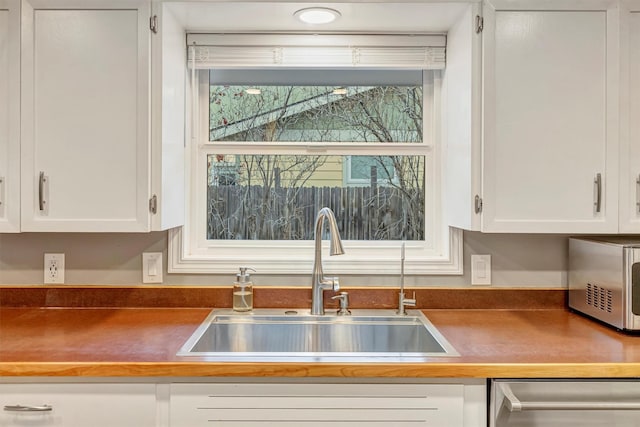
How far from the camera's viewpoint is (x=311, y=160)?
1990mm

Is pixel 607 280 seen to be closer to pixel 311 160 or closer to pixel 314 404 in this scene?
pixel 314 404

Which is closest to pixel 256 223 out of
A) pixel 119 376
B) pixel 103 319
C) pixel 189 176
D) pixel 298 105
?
pixel 189 176

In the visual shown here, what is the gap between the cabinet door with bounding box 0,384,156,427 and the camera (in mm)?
1201

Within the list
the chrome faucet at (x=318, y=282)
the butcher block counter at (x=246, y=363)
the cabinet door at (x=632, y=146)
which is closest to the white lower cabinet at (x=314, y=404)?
the butcher block counter at (x=246, y=363)

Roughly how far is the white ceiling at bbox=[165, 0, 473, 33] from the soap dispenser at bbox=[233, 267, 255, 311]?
0.93 m

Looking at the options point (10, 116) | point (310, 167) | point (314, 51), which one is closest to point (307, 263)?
point (310, 167)

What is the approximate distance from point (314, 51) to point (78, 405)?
1456 mm

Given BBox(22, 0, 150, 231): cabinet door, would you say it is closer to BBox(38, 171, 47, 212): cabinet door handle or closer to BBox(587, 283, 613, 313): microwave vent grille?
BBox(38, 171, 47, 212): cabinet door handle

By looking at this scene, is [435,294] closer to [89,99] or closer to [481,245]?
[481,245]

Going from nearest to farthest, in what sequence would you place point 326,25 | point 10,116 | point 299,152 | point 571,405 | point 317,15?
point 571,405
point 10,116
point 317,15
point 326,25
point 299,152

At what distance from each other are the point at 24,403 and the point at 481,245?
5.22ft

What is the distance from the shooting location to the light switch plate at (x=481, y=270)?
1.84 meters

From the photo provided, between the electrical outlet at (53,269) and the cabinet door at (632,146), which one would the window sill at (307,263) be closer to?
the electrical outlet at (53,269)

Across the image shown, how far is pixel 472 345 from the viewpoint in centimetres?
135
